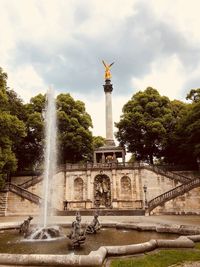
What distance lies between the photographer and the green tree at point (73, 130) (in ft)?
120

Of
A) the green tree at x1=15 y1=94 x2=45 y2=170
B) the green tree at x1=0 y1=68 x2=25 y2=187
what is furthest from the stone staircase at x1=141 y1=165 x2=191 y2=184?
the green tree at x1=0 y1=68 x2=25 y2=187

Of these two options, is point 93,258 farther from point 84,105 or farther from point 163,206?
point 84,105

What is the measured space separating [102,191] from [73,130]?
37.3ft

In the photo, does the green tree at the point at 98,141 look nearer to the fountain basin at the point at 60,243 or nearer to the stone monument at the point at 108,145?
the stone monument at the point at 108,145

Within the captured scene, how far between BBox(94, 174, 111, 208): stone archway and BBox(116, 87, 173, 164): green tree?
993 centimetres

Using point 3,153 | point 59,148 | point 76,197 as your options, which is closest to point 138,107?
point 59,148

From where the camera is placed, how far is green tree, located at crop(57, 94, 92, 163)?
36625 mm

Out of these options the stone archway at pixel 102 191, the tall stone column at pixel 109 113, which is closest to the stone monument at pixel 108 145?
the tall stone column at pixel 109 113

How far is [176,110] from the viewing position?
40.8 metres

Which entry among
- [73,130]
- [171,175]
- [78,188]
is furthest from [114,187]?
[73,130]

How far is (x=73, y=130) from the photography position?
37781 mm

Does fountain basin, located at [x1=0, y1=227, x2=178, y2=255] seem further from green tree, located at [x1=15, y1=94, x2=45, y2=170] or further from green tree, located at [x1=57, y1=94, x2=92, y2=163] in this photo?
green tree, located at [x1=57, y1=94, x2=92, y2=163]

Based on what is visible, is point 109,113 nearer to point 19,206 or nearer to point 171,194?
point 171,194

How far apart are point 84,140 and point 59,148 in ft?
13.3
